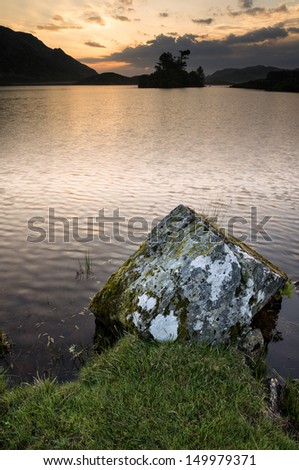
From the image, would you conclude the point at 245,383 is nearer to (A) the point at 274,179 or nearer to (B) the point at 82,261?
(B) the point at 82,261

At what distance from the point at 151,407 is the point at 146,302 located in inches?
98.3

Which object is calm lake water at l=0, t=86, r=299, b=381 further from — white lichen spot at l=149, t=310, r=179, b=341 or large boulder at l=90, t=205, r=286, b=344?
white lichen spot at l=149, t=310, r=179, b=341

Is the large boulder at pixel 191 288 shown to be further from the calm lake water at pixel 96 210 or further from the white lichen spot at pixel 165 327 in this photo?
the calm lake water at pixel 96 210

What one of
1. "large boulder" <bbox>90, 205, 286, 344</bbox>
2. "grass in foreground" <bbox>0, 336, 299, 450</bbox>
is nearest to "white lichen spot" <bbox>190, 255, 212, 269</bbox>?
"large boulder" <bbox>90, 205, 286, 344</bbox>

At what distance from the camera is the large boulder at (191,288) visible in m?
7.70

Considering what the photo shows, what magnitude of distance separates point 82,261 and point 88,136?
38055 mm

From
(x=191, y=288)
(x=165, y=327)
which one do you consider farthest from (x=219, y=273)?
(x=165, y=327)

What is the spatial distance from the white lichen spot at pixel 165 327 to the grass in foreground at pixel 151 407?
35 centimetres

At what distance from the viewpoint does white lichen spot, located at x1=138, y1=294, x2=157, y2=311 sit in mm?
8038

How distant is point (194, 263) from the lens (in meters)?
8.15

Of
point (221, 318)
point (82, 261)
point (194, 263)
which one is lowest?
point (82, 261)

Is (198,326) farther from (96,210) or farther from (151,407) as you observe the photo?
(96,210)
